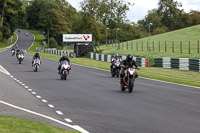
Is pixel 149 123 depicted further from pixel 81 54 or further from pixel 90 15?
pixel 90 15

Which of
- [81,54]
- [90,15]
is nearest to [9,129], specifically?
[81,54]

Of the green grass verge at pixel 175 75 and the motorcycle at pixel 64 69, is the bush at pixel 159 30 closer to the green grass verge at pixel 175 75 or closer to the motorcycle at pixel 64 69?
the green grass verge at pixel 175 75

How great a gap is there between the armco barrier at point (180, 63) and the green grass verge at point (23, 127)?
2332cm

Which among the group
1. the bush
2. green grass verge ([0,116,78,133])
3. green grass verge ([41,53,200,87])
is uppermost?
the bush

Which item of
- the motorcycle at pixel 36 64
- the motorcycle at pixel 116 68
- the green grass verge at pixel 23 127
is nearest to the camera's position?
the green grass verge at pixel 23 127

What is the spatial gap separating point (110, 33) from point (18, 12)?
2975 centimetres

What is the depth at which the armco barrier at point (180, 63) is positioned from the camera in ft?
104

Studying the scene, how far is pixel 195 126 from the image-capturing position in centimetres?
923

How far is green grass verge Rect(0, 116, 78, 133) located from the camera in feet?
27.8

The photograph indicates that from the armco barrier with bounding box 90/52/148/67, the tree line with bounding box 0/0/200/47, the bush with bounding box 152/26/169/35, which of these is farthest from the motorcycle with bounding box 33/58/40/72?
the bush with bounding box 152/26/169/35

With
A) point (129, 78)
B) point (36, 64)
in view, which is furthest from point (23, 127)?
point (36, 64)

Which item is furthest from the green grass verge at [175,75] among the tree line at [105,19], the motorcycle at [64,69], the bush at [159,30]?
the bush at [159,30]

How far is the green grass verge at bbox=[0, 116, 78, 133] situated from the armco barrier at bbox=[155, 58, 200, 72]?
2332 centimetres

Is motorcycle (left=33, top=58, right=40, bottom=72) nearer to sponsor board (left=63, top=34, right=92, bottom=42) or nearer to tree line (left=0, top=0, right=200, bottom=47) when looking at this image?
sponsor board (left=63, top=34, right=92, bottom=42)
